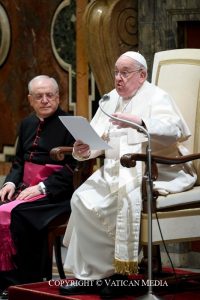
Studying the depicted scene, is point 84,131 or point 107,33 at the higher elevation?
point 107,33

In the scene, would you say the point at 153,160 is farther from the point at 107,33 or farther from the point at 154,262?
the point at 107,33

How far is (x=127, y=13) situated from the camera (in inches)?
302

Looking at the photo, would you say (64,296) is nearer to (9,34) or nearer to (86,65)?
(86,65)

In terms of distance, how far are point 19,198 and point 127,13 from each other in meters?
2.01

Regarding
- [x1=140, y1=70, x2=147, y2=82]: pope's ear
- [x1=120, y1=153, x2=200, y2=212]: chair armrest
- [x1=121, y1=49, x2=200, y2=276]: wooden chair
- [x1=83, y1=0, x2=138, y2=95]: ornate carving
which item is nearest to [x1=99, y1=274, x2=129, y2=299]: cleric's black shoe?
[x1=121, y1=49, x2=200, y2=276]: wooden chair

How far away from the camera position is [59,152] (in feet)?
20.2

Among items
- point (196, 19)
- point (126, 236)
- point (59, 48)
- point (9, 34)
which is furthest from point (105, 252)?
point (9, 34)

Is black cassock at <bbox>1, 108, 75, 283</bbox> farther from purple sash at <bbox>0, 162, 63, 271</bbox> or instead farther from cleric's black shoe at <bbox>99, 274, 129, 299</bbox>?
cleric's black shoe at <bbox>99, 274, 129, 299</bbox>

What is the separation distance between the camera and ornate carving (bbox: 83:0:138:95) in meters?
7.56

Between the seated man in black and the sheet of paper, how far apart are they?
0.83 metres

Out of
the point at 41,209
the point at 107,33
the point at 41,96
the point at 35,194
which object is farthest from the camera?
the point at 107,33

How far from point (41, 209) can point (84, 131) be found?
910 millimetres

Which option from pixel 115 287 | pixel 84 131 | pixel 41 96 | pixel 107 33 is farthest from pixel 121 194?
pixel 107 33

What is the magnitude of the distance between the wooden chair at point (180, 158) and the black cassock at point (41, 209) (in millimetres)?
739
